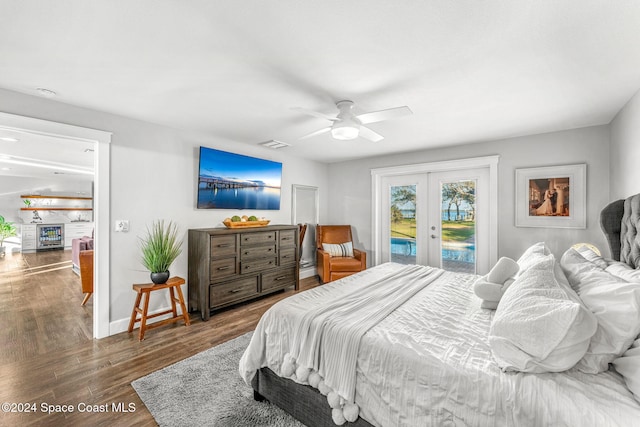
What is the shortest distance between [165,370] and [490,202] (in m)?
4.31

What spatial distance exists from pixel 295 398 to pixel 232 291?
208 cm

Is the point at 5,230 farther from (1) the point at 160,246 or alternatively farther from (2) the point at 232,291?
(2) the point at 232,291

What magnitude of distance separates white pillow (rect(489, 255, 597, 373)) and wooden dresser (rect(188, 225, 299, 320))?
9.59ft

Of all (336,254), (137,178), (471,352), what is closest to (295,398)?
(471,352)

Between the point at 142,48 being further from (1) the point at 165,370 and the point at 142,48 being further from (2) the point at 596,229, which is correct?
(2) the point at 596,229

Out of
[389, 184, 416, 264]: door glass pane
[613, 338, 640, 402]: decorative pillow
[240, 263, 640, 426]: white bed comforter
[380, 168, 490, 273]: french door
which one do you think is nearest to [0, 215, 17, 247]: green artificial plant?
[240, 263, 640, 426]: white bed comforter

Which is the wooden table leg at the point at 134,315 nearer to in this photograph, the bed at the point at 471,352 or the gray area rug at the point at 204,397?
the gray area rug at the point at 204,397

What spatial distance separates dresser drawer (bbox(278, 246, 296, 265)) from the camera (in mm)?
4152

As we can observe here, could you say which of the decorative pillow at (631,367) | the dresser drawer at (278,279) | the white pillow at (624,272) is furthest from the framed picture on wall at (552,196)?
the dresser drawer at (278,279)

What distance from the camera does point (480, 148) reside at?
3.85m

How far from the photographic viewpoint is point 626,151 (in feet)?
8.07

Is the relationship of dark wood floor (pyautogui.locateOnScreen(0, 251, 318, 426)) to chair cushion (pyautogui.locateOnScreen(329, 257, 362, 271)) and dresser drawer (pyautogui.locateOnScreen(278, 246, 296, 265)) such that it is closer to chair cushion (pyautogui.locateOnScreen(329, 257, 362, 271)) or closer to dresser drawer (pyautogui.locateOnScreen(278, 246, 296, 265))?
dresser drawer (pyautogui.locateOnScreen(278, 246, 296, 265))

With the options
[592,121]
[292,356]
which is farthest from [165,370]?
[592,121]

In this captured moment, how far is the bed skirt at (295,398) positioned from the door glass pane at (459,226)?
3.42 meters
